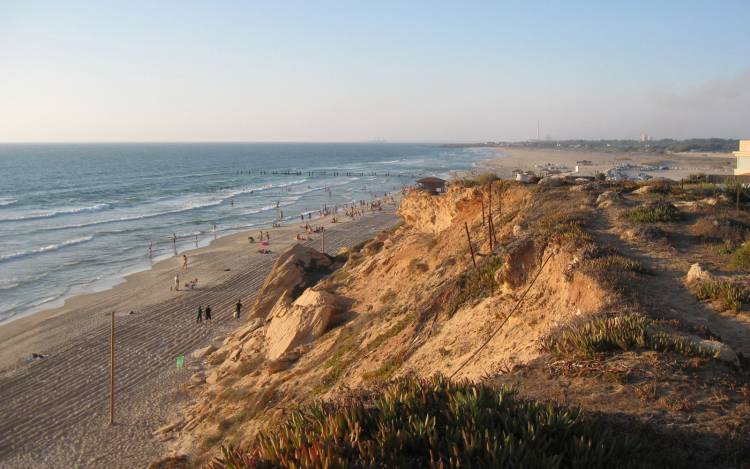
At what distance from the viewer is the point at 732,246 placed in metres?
11.0

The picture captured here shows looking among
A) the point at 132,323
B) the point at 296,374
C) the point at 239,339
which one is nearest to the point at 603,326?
the point at 296,374

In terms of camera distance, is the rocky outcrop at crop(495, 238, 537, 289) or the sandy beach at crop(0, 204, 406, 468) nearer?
the rocky outcrop at crop(495, 238, 537, 289)

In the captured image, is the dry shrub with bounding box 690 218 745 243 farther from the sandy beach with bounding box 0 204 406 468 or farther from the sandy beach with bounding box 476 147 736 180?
the sandy beach with bounding box 476 147 736 180

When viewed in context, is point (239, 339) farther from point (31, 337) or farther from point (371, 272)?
point (31, 337)

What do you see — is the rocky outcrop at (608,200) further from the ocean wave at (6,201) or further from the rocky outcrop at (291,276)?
the ocean wave at (6,201)

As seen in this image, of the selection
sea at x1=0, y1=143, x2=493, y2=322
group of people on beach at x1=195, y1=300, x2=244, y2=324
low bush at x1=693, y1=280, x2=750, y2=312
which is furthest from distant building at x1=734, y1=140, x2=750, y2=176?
sea at x1=0, y1=143, x2=493, y2=322

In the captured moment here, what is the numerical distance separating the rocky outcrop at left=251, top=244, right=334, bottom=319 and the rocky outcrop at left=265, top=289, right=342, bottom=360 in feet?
11.8

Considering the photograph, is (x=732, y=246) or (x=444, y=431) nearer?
(x=444, y=431)

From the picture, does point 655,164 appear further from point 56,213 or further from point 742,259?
point 56,213

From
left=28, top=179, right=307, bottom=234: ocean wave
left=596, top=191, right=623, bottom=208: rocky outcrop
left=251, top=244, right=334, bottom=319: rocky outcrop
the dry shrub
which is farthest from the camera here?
left=28, top=179, right=307, bottom=234: ocean wave

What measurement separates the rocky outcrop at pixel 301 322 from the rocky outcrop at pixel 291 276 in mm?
3601

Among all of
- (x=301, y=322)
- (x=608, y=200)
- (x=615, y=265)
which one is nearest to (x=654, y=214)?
(x=608, y=200)

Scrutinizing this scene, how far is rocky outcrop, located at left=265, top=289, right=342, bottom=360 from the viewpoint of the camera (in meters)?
15.4

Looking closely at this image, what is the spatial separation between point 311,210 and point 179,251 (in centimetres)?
2299
